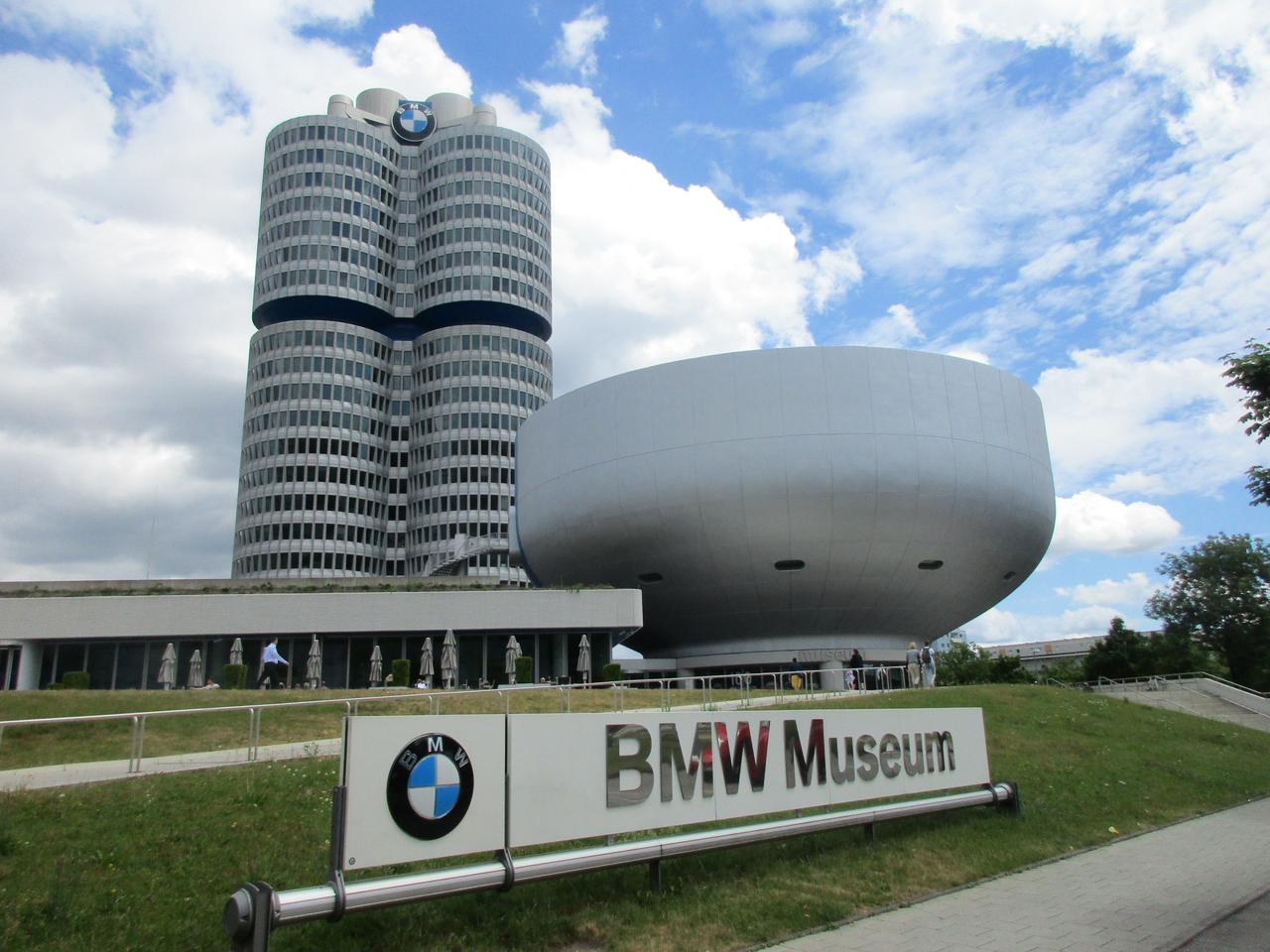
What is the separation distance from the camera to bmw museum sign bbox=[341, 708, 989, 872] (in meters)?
6.16

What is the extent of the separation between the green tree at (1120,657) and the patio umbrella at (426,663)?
40.5m

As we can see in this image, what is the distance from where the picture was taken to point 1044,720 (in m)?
20.2

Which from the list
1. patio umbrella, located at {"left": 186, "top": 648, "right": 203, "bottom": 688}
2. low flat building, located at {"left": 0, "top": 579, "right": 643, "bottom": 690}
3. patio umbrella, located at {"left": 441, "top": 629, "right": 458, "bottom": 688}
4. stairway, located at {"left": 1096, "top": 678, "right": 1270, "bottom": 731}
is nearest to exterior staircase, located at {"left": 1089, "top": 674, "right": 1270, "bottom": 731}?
stairway, located at {"left": 1096, "top": 678, "right": 1270, "bottom": 731}

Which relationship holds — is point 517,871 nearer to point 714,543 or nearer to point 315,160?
point 714,543

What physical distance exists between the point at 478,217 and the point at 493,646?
249 ft

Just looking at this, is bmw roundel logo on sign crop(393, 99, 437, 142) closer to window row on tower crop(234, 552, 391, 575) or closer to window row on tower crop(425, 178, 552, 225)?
window row on tower crop(425, 178, 552, 225)

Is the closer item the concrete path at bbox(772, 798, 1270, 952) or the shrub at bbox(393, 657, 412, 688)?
the concrete path at bbox(772, 798, 1270, 952)

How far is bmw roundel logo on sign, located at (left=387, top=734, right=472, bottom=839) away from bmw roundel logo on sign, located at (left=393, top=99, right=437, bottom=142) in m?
118

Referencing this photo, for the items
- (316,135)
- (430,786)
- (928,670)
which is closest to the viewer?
(430,786)

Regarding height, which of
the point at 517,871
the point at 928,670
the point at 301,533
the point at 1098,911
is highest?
the point at 301,533

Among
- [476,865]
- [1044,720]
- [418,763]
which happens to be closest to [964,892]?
[476,865]

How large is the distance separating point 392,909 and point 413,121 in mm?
119545

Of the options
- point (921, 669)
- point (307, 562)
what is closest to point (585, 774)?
point (921, 669)

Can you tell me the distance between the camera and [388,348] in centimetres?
10400
